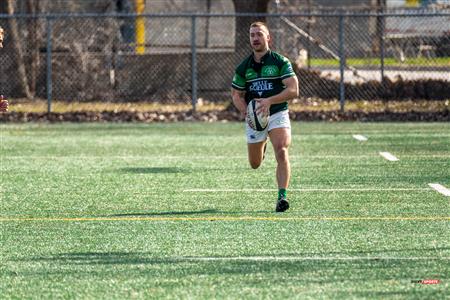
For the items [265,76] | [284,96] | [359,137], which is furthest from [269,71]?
[359,137]

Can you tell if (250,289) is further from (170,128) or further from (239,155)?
(170,128)

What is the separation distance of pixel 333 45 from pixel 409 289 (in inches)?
1142

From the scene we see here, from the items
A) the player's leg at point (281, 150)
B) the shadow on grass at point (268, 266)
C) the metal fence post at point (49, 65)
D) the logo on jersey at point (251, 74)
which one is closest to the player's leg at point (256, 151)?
the player's leg at point (281, 150)

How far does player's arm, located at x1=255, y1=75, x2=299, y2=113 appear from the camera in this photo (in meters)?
11.0

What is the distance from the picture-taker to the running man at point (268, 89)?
11023 mm

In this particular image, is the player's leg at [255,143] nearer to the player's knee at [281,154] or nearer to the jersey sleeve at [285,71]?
the player's knee at [281,154]

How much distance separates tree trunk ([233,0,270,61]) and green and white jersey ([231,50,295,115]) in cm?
1303

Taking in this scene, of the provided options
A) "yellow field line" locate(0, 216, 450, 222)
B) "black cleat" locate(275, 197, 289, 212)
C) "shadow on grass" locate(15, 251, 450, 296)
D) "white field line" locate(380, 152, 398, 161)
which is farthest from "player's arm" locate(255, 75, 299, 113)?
"white field line" locate(380, 152, 398, 161)

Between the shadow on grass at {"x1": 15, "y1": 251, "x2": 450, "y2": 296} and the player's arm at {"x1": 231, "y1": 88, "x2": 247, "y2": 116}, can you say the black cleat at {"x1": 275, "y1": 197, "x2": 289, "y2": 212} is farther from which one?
the shadow on grass at {"x1": 15, "y1": 251, "x2": 450, "y2": 296}

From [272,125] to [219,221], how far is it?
153 centimetres

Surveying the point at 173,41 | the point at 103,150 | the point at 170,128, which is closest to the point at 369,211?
the point at 103,150

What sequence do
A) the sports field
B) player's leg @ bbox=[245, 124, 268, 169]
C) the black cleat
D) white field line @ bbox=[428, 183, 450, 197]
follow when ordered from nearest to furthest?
the sports field
the black cleat
player's leg @ bbox=[245, 124, 268, 169]
white field line @ bbox=[428, 183, 450, 197]

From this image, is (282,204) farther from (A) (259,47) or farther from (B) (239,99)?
(A) (259,47)

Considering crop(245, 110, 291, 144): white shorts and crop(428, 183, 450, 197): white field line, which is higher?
crop(245, 110, 291, 144): white shorts
